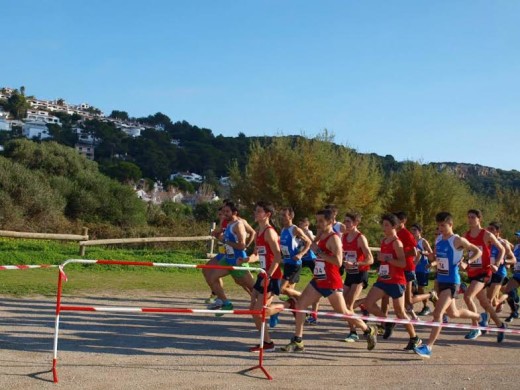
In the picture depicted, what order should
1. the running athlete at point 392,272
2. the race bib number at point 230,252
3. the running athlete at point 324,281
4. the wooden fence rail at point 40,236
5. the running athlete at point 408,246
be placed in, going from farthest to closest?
the wooden fence rail at point 40,236 < the race bib number at point 230,252 < the running athlete at point 408,246 < the running athlete at point 392,272 < the running athlete at point 324,281

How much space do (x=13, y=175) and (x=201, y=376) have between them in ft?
93.1

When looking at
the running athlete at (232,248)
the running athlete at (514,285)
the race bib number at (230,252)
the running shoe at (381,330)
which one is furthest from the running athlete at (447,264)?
the race bib number at (230,252)

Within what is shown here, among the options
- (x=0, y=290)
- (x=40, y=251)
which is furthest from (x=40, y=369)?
(x=40, y=251)

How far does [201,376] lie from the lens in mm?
6395

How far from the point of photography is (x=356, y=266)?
9141 millimetres

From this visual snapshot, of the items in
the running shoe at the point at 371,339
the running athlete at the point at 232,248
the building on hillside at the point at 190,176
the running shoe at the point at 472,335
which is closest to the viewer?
the running shoe at the point at 371,339

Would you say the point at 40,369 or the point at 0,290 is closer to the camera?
the point at 40,369

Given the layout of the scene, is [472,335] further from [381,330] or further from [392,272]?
[392,272]

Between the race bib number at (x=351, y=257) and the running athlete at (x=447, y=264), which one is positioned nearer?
the running athlete at (x=447, y=264)

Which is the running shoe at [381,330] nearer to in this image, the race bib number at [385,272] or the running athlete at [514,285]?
the race bib number at [385,272]

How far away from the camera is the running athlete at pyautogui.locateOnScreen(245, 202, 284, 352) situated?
7.77 metres

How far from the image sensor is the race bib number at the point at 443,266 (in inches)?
328

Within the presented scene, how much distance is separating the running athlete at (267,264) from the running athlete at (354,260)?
131 cm

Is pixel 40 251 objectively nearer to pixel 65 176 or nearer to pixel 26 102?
pixel 65 176
